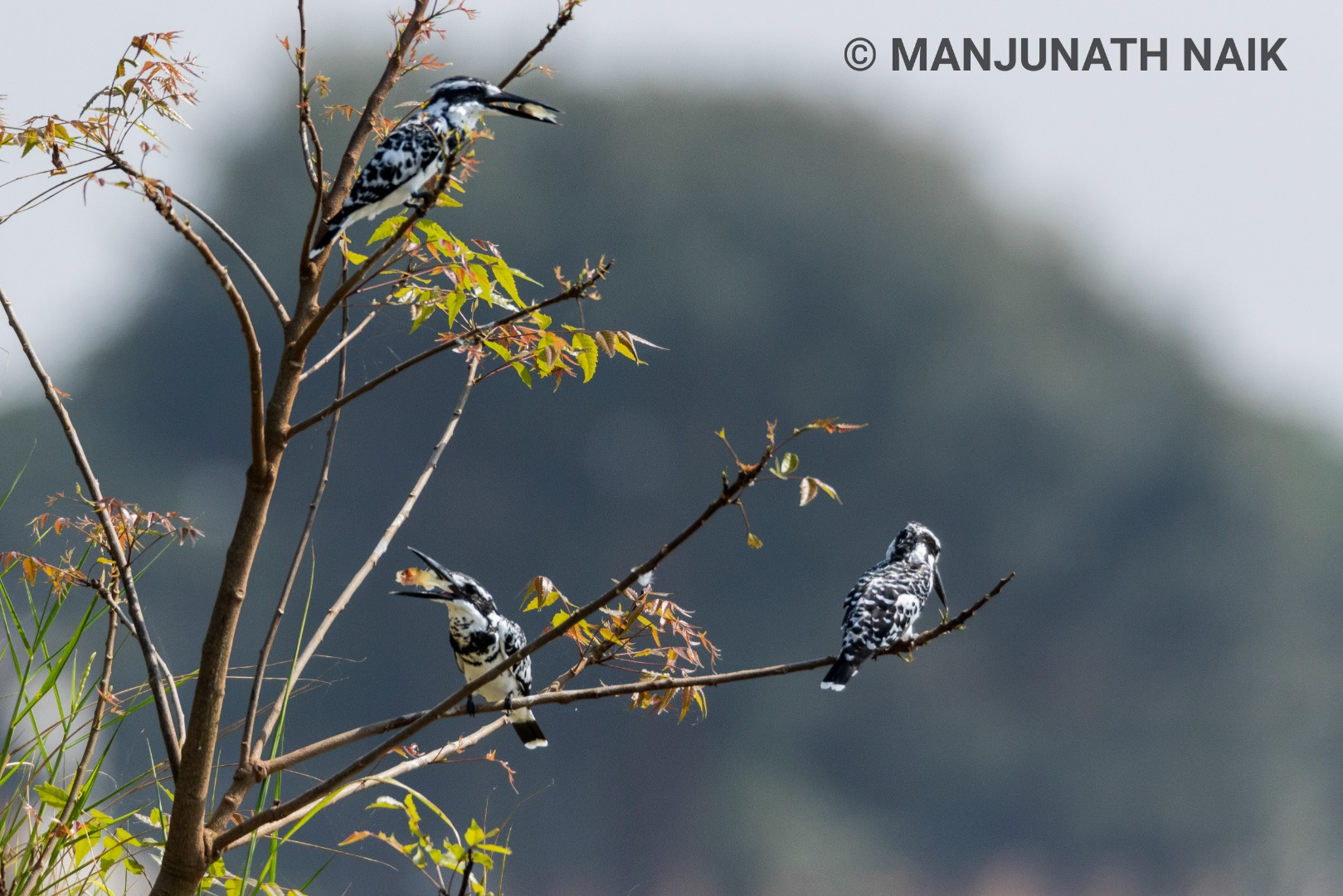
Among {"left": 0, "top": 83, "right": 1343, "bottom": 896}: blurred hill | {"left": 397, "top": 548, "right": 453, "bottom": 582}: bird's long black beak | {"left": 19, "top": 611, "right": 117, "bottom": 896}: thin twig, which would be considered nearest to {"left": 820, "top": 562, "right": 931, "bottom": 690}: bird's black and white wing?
{"left": 397, "top": 548, "right": 453, "bottom": 582}: bird's long black beak

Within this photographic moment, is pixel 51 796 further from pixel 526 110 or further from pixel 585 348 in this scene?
pixel 526 110

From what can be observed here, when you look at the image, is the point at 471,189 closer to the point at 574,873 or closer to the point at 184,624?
the point at 184,624

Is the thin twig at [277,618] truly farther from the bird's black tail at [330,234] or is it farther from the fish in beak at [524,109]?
the fish in beak at [524,109]

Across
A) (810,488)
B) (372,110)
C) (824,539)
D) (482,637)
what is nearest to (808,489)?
(810,488)

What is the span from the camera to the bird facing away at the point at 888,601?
3.18 meters

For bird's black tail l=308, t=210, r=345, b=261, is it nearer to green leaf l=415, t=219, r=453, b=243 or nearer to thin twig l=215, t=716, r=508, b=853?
green leaf l=415, t=219, r=453, b=243

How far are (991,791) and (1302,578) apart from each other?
8201mm

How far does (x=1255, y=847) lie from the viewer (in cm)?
2800

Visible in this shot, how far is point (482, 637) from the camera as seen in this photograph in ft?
11.0

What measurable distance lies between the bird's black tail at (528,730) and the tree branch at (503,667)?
4.96 feet

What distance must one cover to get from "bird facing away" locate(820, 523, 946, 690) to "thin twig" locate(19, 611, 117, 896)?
4.73ft

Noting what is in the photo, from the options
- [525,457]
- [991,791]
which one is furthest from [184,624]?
[991,791]

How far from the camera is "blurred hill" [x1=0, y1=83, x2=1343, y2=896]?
27.5 m

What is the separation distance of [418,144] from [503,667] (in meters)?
1.60
